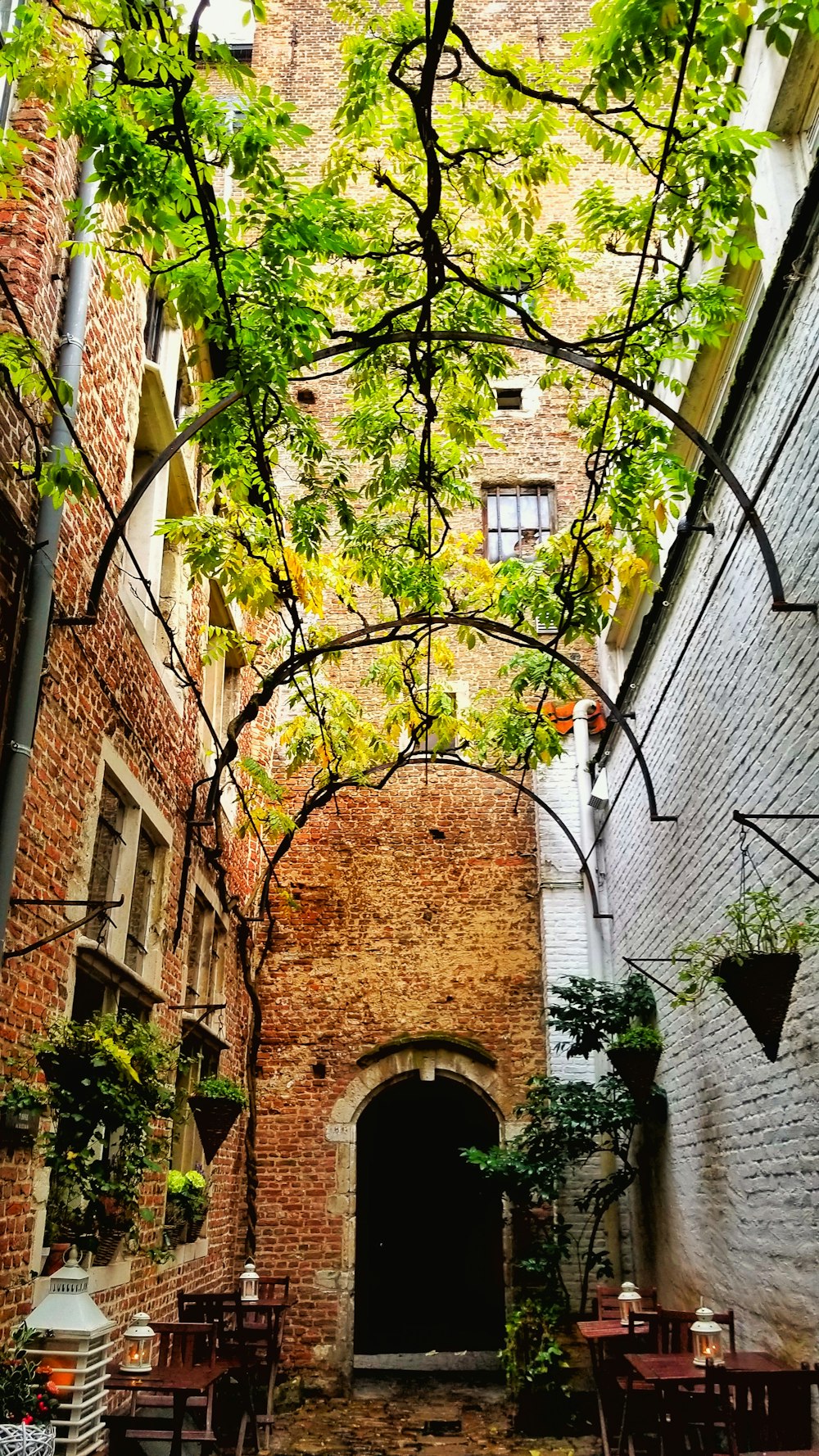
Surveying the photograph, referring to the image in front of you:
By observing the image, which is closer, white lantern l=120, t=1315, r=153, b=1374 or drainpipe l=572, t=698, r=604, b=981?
white lantern l=120, t=1315, r=153, b=1374

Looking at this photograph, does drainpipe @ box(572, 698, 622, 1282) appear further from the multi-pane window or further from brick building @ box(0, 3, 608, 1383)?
the multi-pane window

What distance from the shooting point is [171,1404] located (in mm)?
5207

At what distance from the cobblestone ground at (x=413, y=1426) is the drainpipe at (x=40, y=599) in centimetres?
514

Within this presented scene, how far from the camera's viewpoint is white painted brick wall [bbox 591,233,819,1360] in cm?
446

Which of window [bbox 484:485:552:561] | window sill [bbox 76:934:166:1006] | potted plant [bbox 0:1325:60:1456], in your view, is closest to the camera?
potted plant [bbox 0:1325:60:1456]

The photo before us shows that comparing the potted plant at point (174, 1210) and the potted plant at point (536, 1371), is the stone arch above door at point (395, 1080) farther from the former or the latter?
the potted plant at point (174, 1210)

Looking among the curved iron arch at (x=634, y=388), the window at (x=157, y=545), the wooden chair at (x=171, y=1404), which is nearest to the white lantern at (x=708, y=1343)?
the wooden chair at (x=171, y=1404)

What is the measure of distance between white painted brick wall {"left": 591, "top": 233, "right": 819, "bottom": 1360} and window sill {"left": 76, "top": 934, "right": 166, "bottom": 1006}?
3.20m

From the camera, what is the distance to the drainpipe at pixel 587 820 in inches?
386

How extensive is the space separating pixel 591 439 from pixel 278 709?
6459 mm

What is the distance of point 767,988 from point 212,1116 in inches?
176

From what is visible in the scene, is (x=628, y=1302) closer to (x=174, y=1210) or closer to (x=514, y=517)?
(x=174, y=1210)

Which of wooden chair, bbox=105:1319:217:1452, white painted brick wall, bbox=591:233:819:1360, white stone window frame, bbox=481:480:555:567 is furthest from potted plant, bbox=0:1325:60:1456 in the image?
white stone window frame, bbox=481:480:555:567

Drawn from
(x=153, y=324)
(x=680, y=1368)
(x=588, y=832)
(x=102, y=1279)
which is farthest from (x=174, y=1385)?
(x=588, y=832)
